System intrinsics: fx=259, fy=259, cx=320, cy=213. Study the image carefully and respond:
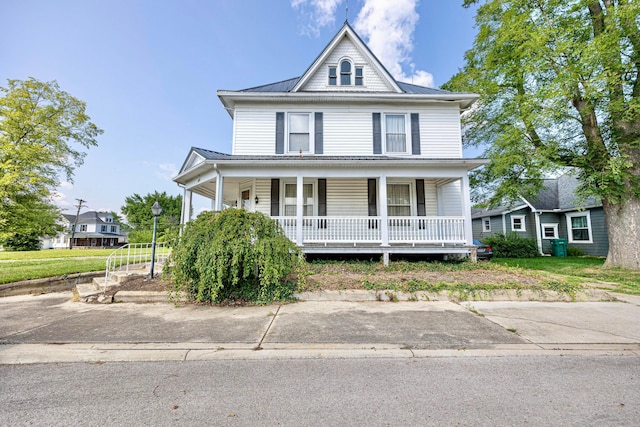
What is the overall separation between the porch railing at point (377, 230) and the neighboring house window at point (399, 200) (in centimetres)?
124

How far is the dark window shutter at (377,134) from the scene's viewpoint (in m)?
10.6

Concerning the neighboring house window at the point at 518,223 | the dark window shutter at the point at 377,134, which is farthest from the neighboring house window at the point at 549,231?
the dark window shutter at the point at 377,134

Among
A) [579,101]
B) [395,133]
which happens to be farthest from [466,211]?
[579,101]

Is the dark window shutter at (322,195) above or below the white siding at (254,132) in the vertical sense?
below

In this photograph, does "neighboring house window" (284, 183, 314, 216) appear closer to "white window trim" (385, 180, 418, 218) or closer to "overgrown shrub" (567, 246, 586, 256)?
"white window trim" (385, 180, 418, 218)

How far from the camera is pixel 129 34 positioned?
455 inches

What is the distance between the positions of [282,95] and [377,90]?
13.4 ft

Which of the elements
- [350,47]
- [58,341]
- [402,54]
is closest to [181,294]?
[58,341]

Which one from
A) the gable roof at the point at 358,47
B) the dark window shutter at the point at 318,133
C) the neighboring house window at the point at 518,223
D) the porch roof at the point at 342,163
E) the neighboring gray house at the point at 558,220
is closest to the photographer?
the porch roof at the point at 342,163

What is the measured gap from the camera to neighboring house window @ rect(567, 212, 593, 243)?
15.4m

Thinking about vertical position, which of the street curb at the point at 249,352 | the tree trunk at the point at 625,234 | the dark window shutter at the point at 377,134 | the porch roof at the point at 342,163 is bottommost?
the street curb at the point at 249,352

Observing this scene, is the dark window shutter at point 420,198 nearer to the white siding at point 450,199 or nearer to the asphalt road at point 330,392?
the white siding at point 450,199

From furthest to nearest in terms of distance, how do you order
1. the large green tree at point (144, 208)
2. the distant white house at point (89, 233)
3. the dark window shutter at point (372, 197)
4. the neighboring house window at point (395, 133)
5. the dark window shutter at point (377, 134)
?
1. the distant white house at point (89, 233)
2. the large green tree at point (144, 208)
3. the neighboring house window at point (395, 133)
4. the dark window shutter at point (377, 134)
5. the dark window shutter at point (372, 197)

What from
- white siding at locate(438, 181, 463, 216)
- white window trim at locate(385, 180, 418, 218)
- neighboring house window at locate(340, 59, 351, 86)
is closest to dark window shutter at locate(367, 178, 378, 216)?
white window trim at locate(385, 180, 418, 218)
